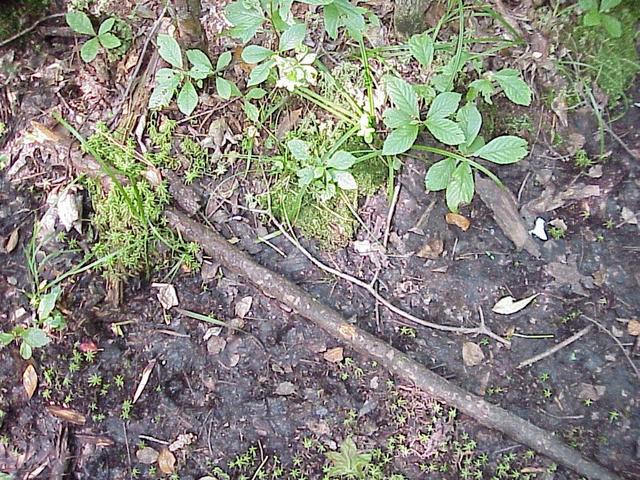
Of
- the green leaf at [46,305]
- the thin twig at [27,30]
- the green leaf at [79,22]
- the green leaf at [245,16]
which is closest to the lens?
the green leaf at [245,16]

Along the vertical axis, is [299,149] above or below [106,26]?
below

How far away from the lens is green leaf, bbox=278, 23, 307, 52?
1.86 m

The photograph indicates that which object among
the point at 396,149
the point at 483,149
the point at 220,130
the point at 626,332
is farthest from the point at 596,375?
the point at 220,130

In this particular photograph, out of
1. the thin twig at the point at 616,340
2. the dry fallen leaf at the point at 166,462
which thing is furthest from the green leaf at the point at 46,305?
the thin twig at the point at 616,340

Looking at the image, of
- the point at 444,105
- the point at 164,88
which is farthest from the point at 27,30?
the point at 444,105

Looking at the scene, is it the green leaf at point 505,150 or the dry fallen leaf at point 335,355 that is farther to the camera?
the dry fallen leaf at point 335,355

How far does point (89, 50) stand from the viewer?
82.2 inches

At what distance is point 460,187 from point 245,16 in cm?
86

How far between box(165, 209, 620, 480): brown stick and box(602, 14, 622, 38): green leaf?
132 centimetres

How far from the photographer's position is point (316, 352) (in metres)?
2.03

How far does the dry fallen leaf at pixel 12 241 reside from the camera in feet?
6.88

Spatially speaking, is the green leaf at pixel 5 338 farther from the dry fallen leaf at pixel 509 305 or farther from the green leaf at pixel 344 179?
the dry fallen leaf at pixel 509 305

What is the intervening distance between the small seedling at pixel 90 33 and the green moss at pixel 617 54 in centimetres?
170

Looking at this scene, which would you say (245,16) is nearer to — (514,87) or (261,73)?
(261,73)
